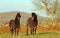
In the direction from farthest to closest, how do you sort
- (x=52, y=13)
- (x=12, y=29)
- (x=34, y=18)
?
(x=52, y=13) → (x=12, y=29) → (x=34, y=18)

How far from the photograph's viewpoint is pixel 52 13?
59.1 m

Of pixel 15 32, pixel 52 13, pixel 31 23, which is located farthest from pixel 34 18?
pixel 52 13

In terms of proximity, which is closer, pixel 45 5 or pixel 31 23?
pixel 31 23

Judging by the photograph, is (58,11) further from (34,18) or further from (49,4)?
(34,18)

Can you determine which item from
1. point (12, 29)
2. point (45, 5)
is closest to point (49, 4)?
point (45, 5)

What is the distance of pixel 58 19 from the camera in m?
60.5

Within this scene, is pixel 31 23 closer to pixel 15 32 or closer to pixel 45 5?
pixel 15 32

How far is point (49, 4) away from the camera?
2378 inches

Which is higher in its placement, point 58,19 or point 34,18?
point 34,18

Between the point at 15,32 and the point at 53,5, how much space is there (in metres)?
36.5

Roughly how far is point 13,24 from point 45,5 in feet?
123

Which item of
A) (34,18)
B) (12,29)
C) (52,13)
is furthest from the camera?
(52,13)

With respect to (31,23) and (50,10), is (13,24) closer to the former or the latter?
(31,23)

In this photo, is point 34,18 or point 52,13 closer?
point 34,18
